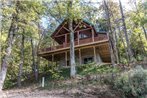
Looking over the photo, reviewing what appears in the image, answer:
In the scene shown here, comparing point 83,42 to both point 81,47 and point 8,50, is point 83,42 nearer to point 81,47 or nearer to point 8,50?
point 81,47

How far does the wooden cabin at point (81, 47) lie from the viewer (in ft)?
79.6

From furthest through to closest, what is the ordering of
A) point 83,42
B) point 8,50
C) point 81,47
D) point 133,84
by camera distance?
point 81,47 → point 83,42 → point 8,50 → point 133,84

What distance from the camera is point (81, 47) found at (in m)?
24.8

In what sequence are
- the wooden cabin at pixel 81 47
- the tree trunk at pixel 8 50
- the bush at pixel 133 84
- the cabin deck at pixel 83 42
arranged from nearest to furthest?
1. the bush at pixel 133 84
2. the tree trunk at pixel 8 50
3. the cabin deck at pixel 83 42
4. the wooden cabin at pixel 81 47

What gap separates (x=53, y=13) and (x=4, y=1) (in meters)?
6.65

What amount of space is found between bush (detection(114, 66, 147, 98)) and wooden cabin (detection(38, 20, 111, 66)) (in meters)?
10.3

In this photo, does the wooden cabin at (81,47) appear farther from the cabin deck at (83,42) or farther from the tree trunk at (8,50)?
the tree trunk at (8,50)

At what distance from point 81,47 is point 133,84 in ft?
41.8

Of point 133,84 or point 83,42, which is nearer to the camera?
point 133,84

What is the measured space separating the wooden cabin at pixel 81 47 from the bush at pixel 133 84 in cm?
1031

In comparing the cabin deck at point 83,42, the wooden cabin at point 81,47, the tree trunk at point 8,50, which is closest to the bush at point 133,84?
the tree trunk at point 8,50

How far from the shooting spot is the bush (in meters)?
12.3

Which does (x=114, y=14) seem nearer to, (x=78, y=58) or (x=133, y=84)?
(x=78, y=58)

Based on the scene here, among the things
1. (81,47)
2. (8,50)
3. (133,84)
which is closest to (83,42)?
(81,47)
